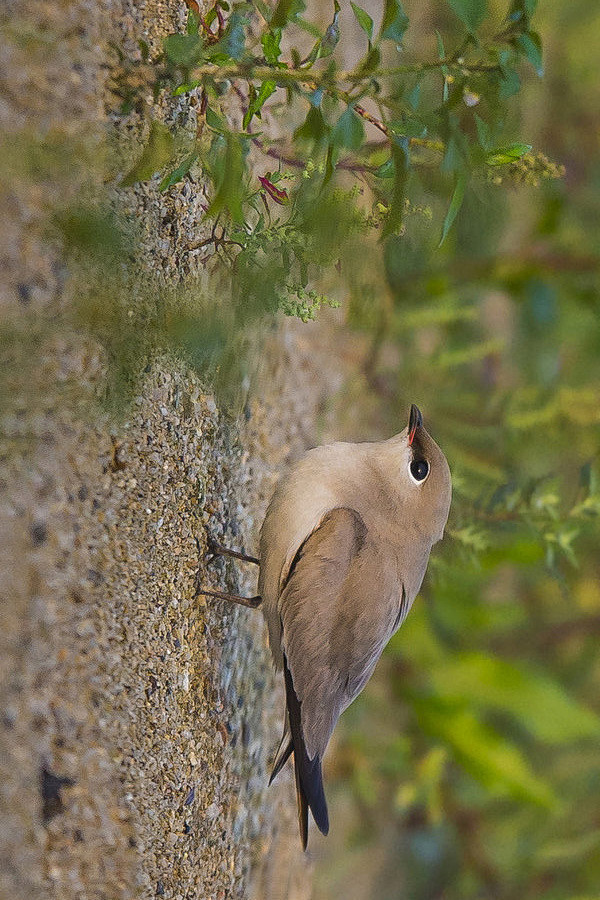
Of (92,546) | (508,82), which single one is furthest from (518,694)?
(508,82)

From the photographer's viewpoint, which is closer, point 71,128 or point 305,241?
point 71,128

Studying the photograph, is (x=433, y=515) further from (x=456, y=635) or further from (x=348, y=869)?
(x=348, y=869)

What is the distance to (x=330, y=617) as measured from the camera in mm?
1322

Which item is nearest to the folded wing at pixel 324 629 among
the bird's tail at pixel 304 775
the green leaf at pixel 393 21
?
the bird's tail at pixel 304 775

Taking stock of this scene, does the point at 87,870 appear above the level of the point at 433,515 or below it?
below

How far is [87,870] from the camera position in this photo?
1.05 meters

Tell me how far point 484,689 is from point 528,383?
0.88 meters

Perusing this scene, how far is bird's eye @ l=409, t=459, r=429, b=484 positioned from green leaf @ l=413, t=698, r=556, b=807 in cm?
114

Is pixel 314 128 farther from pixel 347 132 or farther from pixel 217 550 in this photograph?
pixel 217 550

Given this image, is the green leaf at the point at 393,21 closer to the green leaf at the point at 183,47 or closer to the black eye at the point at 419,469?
the green leaf at the point at 183,47

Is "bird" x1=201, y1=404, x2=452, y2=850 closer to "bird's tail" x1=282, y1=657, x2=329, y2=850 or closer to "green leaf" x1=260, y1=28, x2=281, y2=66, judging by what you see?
"bird's tail" x1=282, y1=657, x2=329, y2=850

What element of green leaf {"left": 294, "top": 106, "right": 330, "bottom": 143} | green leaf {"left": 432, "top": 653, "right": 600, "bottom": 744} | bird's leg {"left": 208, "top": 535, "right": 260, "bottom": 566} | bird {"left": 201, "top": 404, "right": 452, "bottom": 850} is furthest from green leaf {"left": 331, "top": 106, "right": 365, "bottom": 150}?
green leaf {"left": 432, "top": 653, "right": 600, "bottom": 744}

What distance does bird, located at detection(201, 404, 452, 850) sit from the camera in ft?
4.29

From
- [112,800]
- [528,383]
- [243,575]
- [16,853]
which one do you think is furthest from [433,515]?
[528,383]
